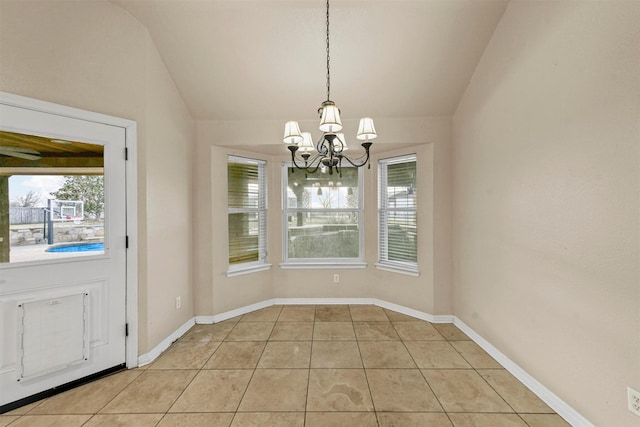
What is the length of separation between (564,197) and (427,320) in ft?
6.71

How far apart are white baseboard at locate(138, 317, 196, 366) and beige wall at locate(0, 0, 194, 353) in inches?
2.2

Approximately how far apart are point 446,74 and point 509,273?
2.03 m

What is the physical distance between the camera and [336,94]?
2.93m

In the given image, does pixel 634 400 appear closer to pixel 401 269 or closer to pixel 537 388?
pixel 537 388

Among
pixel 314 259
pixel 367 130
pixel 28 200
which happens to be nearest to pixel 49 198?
pixel 28 200

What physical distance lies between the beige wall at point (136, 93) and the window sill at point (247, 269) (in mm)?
493

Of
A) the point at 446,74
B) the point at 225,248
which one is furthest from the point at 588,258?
the point at 225,248

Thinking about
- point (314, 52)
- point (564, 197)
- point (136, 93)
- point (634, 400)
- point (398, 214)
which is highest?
point (314, 52)

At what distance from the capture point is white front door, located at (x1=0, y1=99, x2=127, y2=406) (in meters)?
1.80

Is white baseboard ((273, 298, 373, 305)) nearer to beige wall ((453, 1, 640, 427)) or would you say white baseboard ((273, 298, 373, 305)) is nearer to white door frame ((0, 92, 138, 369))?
beige wall ((453, 1, 640, 427))

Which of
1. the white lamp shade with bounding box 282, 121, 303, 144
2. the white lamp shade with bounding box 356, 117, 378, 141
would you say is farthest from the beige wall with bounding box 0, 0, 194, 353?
the white lamp shade with bounding box 356, 117, 378, 141

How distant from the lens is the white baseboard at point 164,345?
91.2 inches

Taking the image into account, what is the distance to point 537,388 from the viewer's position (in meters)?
1.92

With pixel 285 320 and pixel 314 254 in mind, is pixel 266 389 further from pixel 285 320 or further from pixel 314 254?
pixel 314 254
